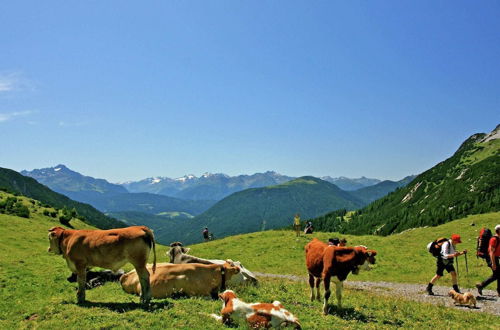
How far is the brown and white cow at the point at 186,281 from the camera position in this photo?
1474 cm

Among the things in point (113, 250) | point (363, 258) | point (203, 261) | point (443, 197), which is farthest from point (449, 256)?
point (443, 197)

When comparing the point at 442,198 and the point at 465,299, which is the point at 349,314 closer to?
the point at 465,299

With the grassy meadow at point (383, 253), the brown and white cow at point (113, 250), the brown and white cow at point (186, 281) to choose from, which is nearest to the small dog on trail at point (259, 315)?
the brown and white cow at point (186, 281)

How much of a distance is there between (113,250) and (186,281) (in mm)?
3386

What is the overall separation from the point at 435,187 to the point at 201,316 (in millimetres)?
141767

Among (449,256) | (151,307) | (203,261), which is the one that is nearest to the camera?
(151,307)

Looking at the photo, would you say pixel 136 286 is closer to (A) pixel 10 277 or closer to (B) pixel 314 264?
(B) pixel 314 264

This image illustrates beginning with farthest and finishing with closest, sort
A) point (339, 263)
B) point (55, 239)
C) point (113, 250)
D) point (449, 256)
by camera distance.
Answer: point (449, 256)
point (55, 239)
point (339, 263)
point (113, 250)

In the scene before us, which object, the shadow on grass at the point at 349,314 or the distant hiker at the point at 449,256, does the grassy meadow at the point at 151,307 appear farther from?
the distant hiker at the point at 449,256

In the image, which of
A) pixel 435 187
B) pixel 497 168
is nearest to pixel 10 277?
pixel 497 168

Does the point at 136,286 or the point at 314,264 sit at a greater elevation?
the point at 314,264

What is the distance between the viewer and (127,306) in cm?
1318

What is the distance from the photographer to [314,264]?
14883 millimetres

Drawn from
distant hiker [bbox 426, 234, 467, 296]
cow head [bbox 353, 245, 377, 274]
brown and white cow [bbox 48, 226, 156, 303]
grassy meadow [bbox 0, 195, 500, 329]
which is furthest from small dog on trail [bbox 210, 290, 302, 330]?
distant hiker [bbox 426, 234, 467, 296]
